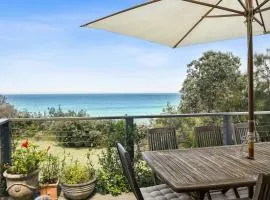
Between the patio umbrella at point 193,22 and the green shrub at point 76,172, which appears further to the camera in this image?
the green shrub at point 76,172

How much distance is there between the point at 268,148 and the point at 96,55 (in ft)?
120

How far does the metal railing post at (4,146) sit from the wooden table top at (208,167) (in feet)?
7.72

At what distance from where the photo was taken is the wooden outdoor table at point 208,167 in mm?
2545

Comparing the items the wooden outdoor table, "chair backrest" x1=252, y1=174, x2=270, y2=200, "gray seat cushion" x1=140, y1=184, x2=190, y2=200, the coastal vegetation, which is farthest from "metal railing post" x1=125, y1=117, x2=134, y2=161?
"chair backrest" x1=252, y1=174, x2=270, y2=200

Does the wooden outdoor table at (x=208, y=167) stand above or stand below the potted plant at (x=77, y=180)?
above

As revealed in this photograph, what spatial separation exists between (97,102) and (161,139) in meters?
44.8

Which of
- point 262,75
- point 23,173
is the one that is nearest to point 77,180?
point 23,173

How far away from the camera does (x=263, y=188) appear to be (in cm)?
194

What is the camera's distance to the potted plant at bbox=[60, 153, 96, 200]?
4.78m

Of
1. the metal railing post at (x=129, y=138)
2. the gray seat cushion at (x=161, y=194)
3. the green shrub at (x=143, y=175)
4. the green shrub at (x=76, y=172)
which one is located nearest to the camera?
the gray seat cushion at (x=161, y=194)

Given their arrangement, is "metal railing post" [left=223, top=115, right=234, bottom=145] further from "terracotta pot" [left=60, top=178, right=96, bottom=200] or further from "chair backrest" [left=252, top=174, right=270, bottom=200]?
"chair backrest" [left=252, top=174, right=270, bottom=200]

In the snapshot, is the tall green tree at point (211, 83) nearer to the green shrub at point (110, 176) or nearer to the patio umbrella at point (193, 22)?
the green shrub at point (110, 176)

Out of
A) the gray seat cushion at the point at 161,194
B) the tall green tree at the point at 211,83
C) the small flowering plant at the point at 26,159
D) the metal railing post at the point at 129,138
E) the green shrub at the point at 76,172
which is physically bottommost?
the green shrub at the point at 76,172

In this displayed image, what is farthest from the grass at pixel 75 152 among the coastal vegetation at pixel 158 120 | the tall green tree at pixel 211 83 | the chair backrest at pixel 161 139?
the tall green tree at pixel 211 83
